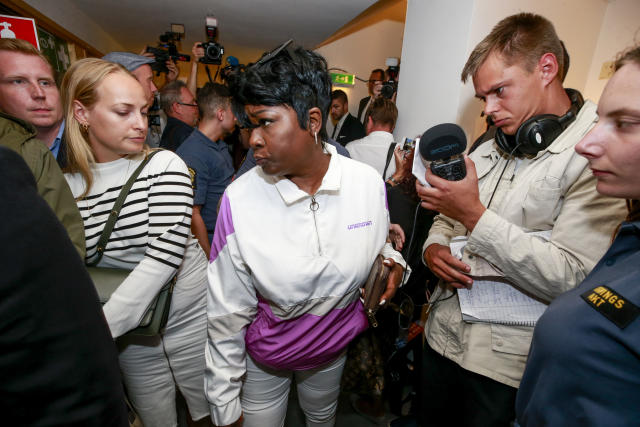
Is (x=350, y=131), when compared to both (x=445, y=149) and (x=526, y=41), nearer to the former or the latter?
(x=526, y=41)

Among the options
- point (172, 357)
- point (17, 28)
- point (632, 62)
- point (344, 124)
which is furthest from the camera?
point (344, 124)

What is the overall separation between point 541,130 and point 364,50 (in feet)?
20.3

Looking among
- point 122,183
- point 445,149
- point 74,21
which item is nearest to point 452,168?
point 445,149

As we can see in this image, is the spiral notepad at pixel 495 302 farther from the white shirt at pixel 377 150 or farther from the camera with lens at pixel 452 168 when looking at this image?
the white shirt at pixel 377 150

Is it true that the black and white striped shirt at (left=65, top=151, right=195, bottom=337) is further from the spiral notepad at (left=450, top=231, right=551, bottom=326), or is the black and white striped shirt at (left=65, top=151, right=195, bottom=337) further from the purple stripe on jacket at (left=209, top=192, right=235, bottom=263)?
the spiral notepad at (left=450, top=231, right=551, bottom=326)

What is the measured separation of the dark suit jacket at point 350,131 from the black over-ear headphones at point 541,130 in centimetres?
393

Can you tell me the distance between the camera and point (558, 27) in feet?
6.53

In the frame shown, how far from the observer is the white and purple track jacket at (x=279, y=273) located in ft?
3.24

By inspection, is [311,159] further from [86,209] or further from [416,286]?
[416,286]

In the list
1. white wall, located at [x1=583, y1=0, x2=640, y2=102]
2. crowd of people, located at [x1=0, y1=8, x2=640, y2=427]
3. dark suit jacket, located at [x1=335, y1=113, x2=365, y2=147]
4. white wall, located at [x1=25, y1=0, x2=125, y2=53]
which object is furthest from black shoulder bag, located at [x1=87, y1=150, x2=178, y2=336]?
dark suit jacket, located at [x1=335, y1=113, x2=365, y2=147]

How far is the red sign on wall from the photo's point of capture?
177 cm

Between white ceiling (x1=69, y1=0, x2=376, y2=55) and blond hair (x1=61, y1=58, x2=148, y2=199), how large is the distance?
3.28 meters

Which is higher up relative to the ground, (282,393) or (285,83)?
(285,83)

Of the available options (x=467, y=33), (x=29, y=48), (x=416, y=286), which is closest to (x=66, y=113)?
(x=29, y=48)
